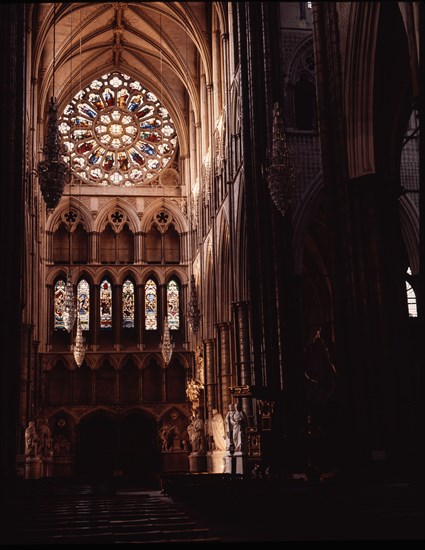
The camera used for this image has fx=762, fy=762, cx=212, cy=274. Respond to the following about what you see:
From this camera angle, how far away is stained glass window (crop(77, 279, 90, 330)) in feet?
133

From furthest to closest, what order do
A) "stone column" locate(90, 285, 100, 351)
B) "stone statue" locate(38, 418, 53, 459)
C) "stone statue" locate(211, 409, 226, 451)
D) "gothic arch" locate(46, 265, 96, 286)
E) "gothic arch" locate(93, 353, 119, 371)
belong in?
1. "gothic arch" locate(46, 265, 96, 286)
2. "stone column" locate(90, 285, 100, 351)
3. "gothic arch" locate(93, 353, 119, 371)
4. "stone statue" locate(38, 418, 53, 459)
5. "stone statue" locate(211, 409, 226, 451)

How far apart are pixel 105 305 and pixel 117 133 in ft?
32.8

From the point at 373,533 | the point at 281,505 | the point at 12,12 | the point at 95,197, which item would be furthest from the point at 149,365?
the point at 373,533

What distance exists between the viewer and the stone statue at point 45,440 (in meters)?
34.7

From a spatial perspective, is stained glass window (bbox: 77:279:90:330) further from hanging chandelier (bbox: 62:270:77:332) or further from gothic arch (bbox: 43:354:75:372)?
hanging chandelier (bbox: 62:270:77:332)

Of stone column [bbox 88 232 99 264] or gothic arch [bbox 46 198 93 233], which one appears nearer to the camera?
stone column [bbox 88 232 99 264]

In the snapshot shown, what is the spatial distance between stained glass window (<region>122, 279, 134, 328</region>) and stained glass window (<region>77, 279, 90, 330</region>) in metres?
1.91

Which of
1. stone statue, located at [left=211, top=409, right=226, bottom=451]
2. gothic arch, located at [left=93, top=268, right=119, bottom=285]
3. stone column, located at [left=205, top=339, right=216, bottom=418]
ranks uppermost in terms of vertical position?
gothic arch, located at [left=93, top=268, right=119, bottom=285]

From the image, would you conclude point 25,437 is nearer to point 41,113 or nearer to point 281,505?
point 41,113

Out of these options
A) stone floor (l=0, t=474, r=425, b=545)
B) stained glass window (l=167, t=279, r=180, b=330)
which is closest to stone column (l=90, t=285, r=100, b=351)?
stained glass window (l=167, t=279, r=180, b=330)

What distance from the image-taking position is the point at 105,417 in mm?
39750

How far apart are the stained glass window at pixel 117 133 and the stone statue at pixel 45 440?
14.0 metres

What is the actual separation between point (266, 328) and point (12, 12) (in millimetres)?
12818

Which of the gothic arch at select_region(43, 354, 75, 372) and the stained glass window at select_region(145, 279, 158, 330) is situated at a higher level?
the stained glass window at select_region(145, 279, 158, 330)
